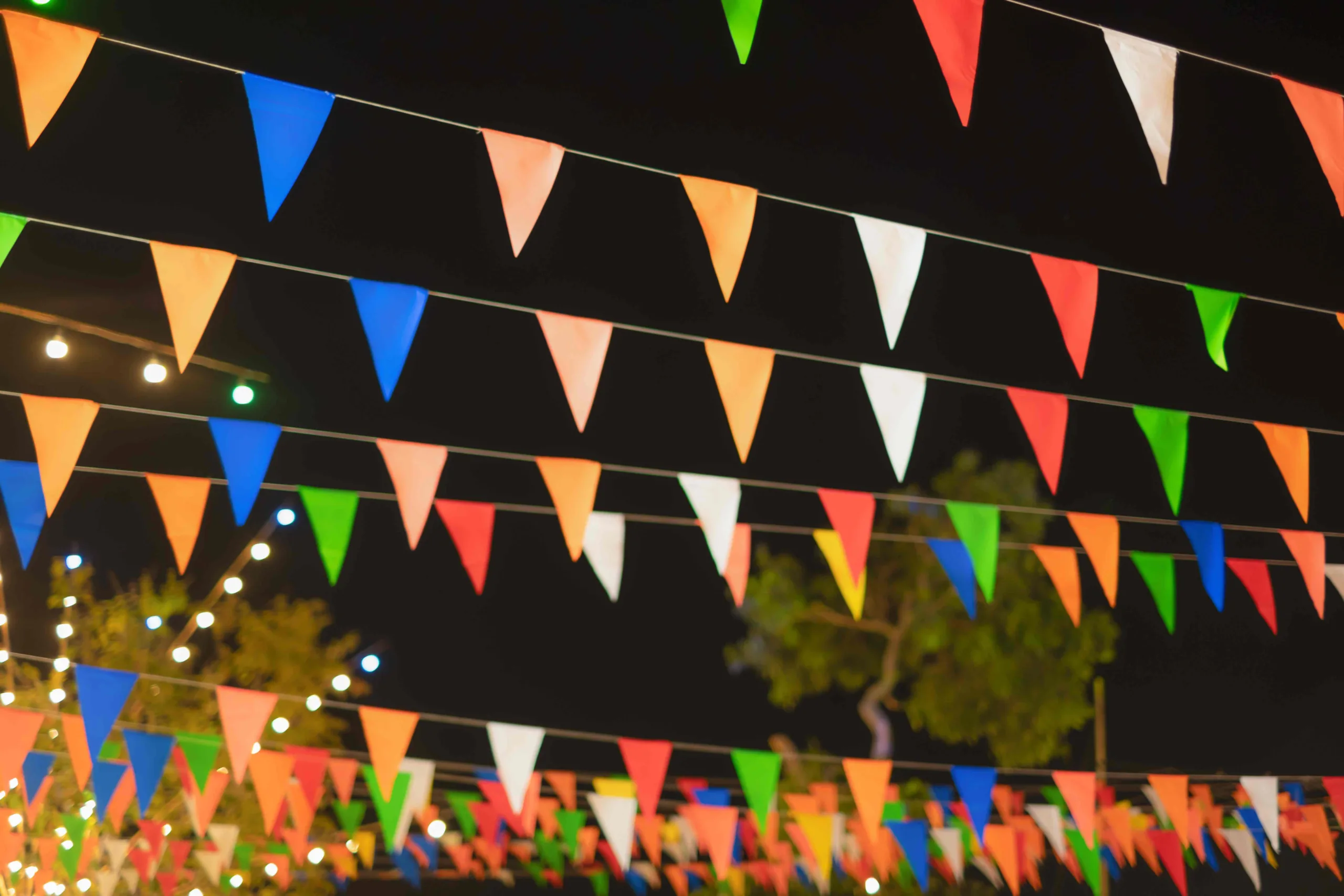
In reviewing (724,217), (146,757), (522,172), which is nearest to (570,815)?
(146,757)

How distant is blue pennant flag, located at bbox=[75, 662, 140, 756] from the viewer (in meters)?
3.42

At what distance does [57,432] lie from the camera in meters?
3.12

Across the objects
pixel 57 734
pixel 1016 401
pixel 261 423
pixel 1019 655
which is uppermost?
pixel 1016 401

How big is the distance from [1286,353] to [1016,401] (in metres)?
4.33

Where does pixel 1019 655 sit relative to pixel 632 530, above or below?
below

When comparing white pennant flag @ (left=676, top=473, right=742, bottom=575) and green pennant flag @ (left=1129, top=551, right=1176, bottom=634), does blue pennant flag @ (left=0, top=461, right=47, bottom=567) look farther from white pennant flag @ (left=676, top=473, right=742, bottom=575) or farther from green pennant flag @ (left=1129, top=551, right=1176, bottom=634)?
green pennant flag @ (left=1129, top=551, right=1176, bottom=634)

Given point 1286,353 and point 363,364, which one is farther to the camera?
point 363,364

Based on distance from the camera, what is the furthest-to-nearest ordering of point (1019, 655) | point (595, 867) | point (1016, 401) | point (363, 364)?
point (595, 867), point (1019, 655), point (363, 364), point (1016, 401)

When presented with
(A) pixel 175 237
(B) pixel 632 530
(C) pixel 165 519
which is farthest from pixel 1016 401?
(B) pixel 632 530

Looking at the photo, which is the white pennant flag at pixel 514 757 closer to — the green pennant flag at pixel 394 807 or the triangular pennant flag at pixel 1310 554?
the green pennant flag at pixel 394 807

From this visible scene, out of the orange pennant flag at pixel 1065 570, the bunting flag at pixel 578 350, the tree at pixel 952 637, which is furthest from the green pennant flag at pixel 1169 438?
the tree at pixel 952 637

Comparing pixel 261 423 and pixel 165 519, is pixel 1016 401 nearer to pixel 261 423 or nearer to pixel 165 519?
pixel 261 423

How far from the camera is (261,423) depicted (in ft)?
10.8

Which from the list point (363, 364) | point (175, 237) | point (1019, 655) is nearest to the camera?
point (175, 237)
